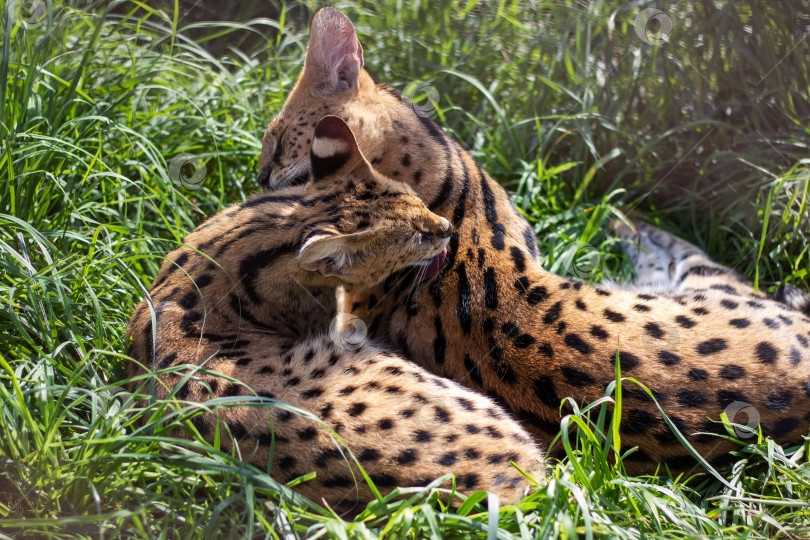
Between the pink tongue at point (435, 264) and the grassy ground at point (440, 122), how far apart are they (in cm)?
99

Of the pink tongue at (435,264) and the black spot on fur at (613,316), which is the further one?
the pink tongue at (435,264)

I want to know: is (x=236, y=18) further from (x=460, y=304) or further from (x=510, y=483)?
(x=510, y=483)

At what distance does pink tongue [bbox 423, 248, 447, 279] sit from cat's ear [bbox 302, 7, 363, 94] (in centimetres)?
117

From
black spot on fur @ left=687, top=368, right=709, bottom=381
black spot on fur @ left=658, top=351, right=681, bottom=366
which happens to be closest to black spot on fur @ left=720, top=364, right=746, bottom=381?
black spot on fur @ left=687, top=368, right=709, bottom=381

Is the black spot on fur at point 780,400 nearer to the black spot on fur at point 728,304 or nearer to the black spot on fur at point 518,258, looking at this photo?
the black spot on fur at point 728,304

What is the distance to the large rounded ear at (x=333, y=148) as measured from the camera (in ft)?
10.5

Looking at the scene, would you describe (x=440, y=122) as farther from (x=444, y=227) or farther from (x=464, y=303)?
(x=464, y=303)

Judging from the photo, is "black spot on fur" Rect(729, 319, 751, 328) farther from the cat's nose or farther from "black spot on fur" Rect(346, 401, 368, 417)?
"black spot on fur" Rect(346, 401, 368, 417)

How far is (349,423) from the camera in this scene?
8.55 feet

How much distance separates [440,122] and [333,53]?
1348mm

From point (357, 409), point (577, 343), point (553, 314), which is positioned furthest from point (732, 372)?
point (357, 409)

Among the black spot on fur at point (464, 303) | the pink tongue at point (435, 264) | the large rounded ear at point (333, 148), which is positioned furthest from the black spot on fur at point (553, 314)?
the large rounded ear at point (333, 148)

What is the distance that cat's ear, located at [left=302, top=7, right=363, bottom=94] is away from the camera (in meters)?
3.80

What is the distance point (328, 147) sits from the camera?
3.24 m
